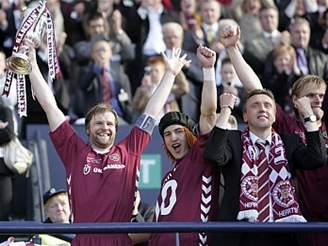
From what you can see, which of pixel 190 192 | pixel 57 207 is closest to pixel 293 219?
pixel 190 192

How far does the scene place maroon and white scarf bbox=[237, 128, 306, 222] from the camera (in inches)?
297

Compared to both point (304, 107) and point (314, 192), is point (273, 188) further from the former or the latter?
point (304, 107)

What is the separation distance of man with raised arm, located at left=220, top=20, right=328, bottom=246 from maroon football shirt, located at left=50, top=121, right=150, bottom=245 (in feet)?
3.05

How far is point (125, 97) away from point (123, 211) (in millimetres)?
4492

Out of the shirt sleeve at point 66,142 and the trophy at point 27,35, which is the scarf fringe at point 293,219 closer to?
the shirt sleeve at point 66,142

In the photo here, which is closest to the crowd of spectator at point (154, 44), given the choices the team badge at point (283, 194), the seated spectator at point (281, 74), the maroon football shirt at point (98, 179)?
the seated spectator at point (281, 74)

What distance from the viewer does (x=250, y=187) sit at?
757 cm

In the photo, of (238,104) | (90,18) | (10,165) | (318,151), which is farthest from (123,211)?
(90,18)

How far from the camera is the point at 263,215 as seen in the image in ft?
24.8

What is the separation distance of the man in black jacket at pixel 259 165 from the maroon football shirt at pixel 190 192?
12 cm

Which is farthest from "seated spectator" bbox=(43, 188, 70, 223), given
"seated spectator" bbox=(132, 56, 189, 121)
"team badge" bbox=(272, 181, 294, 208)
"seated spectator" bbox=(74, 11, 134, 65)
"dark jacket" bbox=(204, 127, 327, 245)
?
"seated spectator" bbox=(74, 11, 134, 65)

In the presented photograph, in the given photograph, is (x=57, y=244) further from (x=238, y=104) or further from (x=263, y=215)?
(x=238, y=104)

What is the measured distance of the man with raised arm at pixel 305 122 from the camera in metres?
7.84

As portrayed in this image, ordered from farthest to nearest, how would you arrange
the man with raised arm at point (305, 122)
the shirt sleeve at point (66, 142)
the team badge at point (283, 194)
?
the shirt sleeve at point (66, 142)
the man with raised arm at point (305, 122)
the team badge at point (283, 194)
